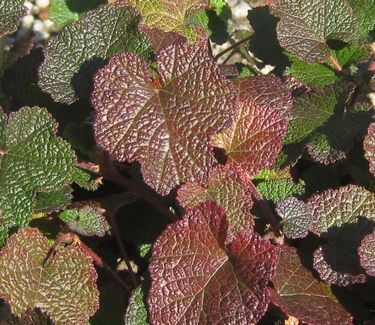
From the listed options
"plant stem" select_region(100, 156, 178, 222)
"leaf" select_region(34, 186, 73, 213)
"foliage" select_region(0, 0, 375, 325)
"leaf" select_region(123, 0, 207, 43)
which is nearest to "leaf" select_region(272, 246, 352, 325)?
"foliage" select_region(0, 0, 375, 325)

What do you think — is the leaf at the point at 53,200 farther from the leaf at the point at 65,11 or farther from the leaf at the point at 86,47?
the leaf at the point at 65,11

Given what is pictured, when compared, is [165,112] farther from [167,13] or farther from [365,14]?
[365,14]

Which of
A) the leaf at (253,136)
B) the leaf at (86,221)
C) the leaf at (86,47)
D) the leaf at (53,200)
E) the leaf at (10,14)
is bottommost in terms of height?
the leaf at (253,136)

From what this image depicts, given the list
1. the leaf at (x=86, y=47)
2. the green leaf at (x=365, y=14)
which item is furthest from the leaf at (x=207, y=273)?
the green leaf at (x=365, y=14)

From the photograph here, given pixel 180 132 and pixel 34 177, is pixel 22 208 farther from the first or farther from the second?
pixel 180 132

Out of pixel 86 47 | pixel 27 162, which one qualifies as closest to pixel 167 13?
pixel 86 47

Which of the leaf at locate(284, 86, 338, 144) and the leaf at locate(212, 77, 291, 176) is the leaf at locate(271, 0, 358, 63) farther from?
the leaf at locate(212, 77, 291, 176)

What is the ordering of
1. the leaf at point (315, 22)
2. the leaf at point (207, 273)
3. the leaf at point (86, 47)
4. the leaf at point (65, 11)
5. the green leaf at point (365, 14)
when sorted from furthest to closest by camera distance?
the leaf at point (65, 11) < the green leaf at point (365, 14) < the leaf at point (315, 22) < the leaf at point (86, 47) < the leaf at point (207, 273)
